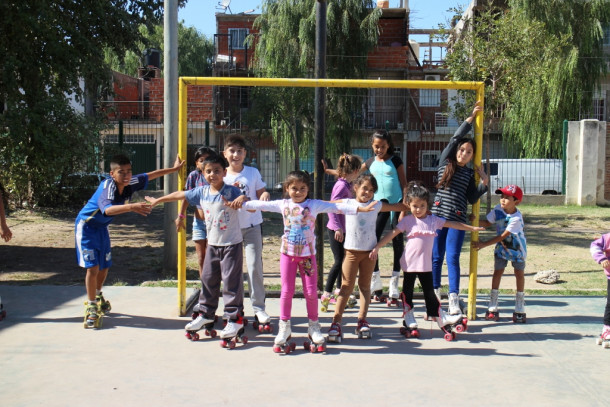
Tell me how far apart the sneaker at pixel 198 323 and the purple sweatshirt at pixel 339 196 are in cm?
150

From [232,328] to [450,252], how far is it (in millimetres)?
2157

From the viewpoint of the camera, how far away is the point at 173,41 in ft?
23.0

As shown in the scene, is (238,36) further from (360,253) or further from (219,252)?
(360,253)

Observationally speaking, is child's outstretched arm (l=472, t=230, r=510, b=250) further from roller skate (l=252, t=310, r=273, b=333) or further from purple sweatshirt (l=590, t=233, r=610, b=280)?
roller skate (l=252, t=310, r=273, b=333)

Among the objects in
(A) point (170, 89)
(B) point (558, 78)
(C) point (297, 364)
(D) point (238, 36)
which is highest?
(D) point (238, 36)

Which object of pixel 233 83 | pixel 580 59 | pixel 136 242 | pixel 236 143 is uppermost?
pixel 580 59

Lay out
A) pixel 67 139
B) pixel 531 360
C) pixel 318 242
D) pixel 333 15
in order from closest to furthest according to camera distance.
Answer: pixel 531 360
pixel 318 242
pixel 67 139
pixel 333 15

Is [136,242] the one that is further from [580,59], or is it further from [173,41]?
[580,59]

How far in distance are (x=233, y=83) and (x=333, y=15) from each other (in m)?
19.8

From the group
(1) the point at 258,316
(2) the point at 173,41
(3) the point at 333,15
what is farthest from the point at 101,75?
(3) the point at 333,15

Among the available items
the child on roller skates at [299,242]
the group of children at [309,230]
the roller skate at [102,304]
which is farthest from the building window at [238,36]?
the child on roller skates at [299,242]

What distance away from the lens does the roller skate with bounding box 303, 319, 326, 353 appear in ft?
15.9

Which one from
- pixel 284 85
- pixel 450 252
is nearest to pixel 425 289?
pixel 450 252

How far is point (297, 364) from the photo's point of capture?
4602 millimetres
